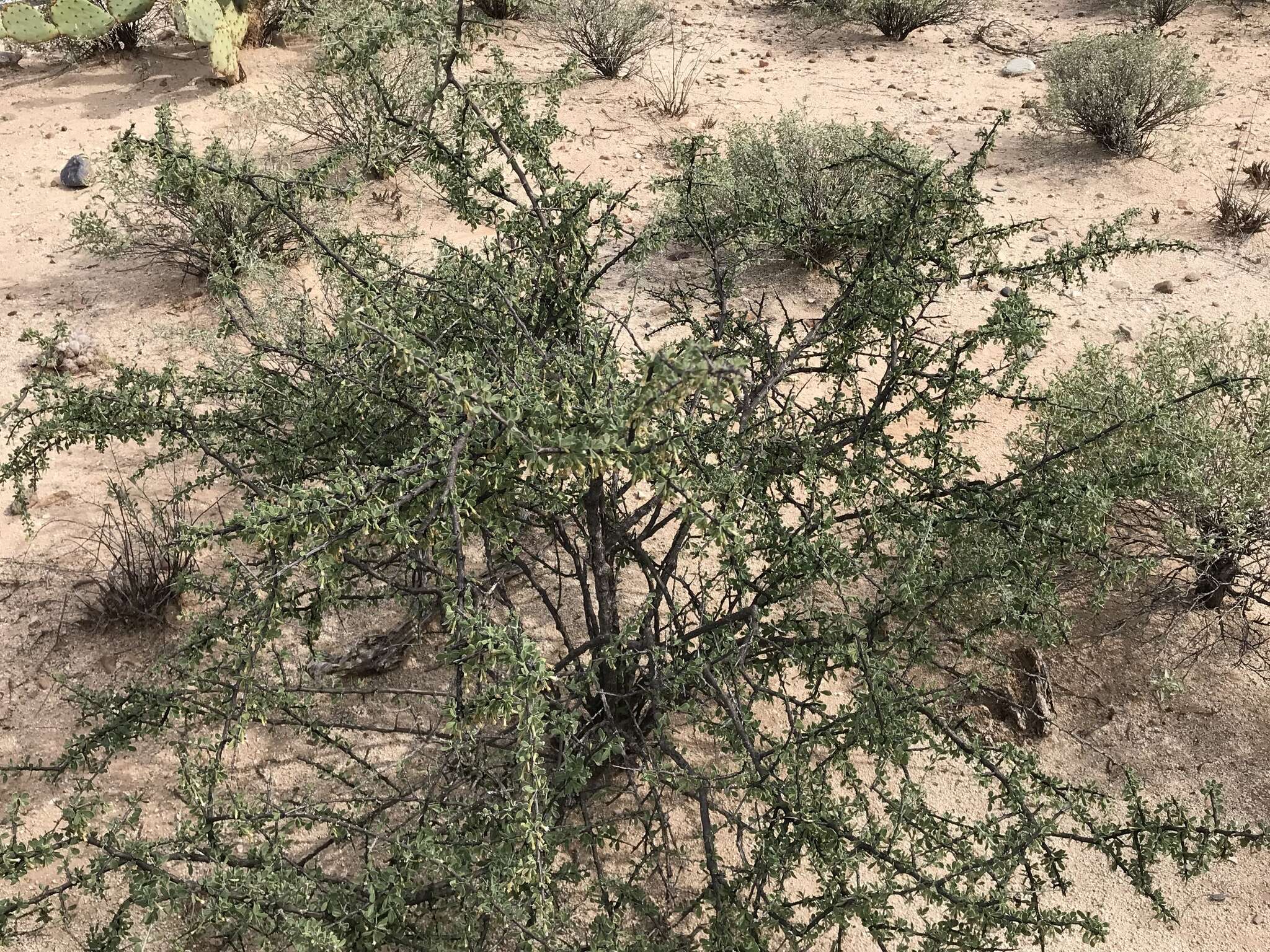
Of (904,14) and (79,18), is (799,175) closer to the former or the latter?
(904,14)

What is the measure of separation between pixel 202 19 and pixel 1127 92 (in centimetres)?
765

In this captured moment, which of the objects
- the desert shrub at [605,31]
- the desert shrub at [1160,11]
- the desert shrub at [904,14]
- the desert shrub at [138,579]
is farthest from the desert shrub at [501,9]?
the desert shrub at [138,579]

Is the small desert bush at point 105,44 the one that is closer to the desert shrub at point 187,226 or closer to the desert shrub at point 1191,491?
the desert shrub at point 187,226

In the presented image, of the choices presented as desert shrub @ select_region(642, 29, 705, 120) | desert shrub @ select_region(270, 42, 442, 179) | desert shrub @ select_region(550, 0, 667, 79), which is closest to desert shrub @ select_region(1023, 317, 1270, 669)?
desert shrub @ select_region(270, 42, 442, 179)

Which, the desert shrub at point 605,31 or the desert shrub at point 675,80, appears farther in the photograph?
the desert shrub at point 605,31

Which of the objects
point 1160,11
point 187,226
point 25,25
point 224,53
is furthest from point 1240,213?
point 25,25

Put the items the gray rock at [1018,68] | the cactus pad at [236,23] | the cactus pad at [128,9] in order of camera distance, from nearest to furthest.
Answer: the cactus pad at [236,23] < the cactus pad at [128,9] < the gray rock at [1018,68]

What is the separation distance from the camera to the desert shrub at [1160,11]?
10203 mm

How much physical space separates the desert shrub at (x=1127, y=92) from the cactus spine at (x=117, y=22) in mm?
7032

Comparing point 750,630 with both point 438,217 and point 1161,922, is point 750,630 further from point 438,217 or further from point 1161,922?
point 438,217

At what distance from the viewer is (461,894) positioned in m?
2.38

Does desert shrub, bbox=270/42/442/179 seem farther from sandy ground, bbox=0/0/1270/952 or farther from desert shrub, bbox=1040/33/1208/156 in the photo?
desert shrub, bbox=1040/33/1208/156

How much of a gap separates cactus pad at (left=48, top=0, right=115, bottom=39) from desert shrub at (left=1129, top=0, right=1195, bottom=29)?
10.1 metres

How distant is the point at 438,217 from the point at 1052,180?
482 cm
